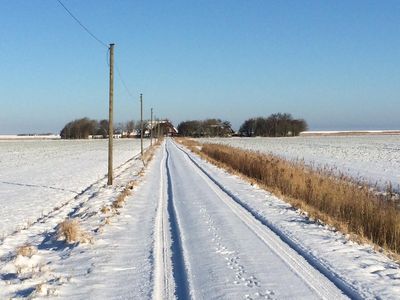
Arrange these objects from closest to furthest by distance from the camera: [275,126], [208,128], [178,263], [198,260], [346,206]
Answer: [178,263] < [198,260] < [346,206] < [275,126] < [208,128]

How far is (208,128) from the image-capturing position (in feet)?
620

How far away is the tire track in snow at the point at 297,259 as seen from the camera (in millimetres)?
5797

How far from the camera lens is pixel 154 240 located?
8727mm

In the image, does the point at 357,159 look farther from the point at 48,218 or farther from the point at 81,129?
the point at 81,129

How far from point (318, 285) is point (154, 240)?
3.63 meters

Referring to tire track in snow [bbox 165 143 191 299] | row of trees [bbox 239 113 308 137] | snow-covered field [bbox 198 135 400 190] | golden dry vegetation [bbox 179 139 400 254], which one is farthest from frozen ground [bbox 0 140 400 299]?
row of trees [bbox 239 113 308 137]

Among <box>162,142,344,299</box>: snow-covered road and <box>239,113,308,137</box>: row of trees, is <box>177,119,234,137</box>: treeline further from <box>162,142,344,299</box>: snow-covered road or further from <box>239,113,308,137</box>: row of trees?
<box>162,142,344,299</box>: snow-covered road

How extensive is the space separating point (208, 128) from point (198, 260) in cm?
18208

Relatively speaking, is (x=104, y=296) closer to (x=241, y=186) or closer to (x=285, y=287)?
(x=285, y=287)

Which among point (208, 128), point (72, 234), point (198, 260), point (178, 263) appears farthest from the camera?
point (208, 128)

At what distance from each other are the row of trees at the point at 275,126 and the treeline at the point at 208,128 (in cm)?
841

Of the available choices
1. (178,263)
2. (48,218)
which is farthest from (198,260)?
(48,218)

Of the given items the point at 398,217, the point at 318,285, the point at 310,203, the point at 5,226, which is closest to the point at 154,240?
the point at 318,285

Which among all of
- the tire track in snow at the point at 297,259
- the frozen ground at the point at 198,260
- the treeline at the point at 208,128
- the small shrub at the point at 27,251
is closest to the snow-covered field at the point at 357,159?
the tire track in snow at the point at 297,259
